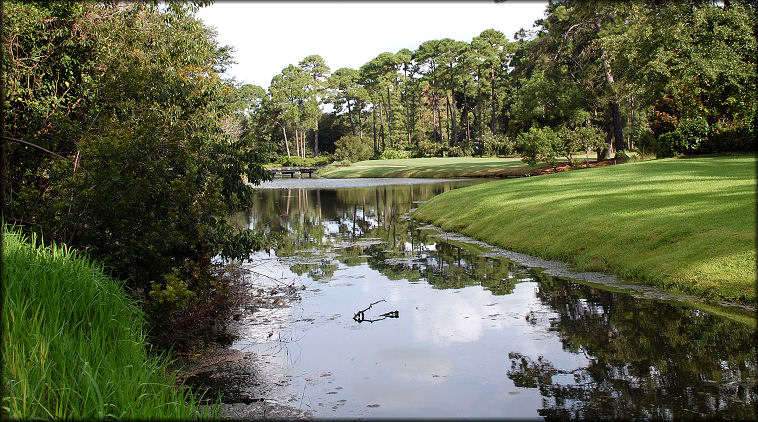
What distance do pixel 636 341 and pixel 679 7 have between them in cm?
1642

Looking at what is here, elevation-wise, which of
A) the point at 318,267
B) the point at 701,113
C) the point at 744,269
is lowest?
the point at 318,267

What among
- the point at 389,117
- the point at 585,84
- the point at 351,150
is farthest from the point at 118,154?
the point at 389,117

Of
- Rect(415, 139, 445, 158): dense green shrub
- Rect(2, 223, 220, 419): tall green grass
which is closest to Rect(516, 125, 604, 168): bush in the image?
Rect(2, 223, 220, 419): tall green grass

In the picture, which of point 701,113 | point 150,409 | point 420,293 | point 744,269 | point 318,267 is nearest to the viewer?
point 150,409

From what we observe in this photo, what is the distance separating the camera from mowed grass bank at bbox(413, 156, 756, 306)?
36.2 ft

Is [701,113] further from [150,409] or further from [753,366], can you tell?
[150,409]

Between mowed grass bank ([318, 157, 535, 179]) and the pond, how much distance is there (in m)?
39.1

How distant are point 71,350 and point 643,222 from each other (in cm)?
1242

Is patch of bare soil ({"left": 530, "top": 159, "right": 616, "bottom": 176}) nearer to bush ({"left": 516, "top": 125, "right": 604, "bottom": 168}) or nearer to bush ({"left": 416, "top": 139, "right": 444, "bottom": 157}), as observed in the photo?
bush ({"left": 516, "top": 125, "right": 604, "bottom": 168})

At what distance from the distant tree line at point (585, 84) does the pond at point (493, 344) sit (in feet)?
13.5

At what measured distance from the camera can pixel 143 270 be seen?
382 inches

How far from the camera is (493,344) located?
29.8 ft

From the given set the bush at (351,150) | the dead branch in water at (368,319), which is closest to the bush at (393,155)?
the bush at (351,150)

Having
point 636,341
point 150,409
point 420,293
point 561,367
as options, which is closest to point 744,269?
point 636,341
